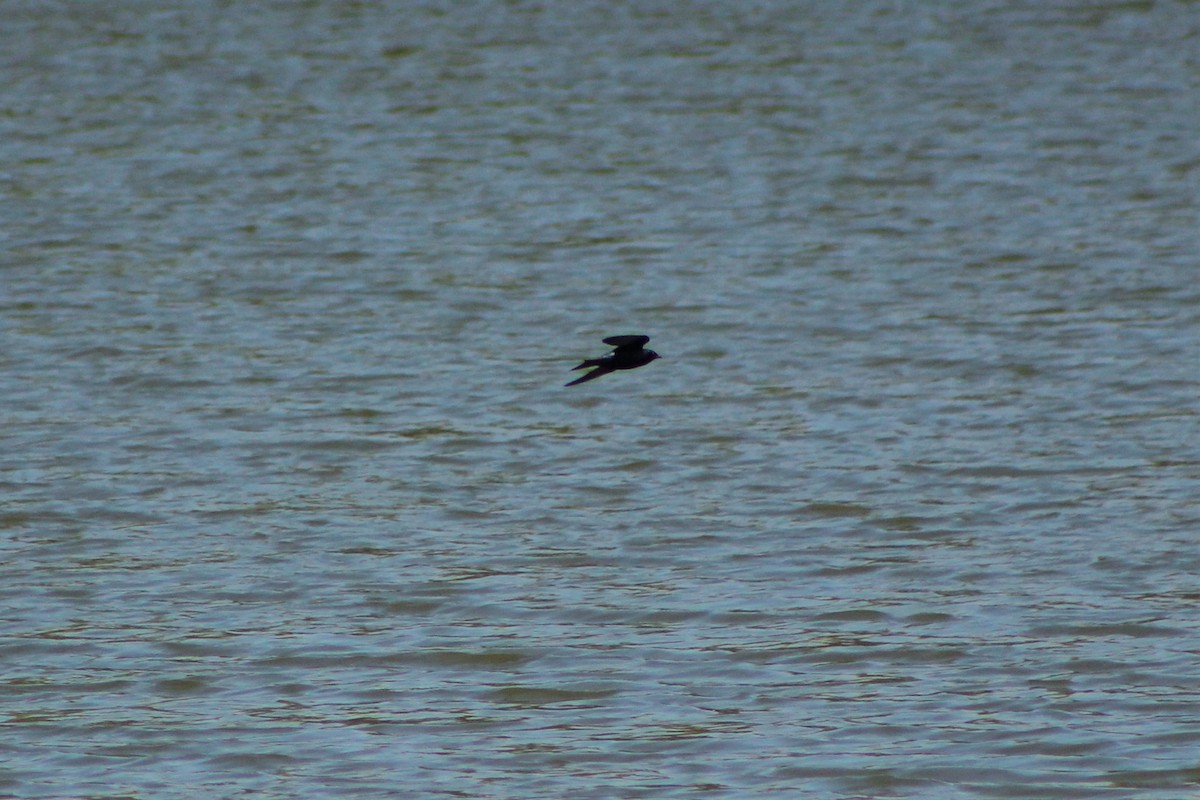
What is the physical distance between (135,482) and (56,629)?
77.4 inches

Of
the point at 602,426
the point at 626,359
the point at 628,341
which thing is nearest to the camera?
the point at 628,341

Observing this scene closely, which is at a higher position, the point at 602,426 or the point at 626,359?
the point at 626,359

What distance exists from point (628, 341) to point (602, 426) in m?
3.81

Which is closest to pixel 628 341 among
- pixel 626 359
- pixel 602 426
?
pixel 626 359

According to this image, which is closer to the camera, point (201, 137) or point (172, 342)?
point (172, 342)

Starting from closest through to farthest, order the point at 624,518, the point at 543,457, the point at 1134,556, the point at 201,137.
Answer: the point at 1134,556 → the point at 624,518 → the point at 543,457 → the point at 201,137

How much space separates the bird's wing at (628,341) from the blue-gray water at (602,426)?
3.59 feet

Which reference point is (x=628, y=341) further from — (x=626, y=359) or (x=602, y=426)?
(x=602, y=426)

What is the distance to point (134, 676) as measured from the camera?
7266 millimetres

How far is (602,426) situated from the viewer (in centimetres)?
1068

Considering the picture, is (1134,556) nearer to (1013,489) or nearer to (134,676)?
(1013,489)

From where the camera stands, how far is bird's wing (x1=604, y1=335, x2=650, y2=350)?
22.2ft

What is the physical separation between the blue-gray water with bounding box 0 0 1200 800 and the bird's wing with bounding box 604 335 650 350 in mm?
1095

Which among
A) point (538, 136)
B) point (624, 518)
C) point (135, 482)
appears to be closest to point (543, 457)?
point (624, 518)
